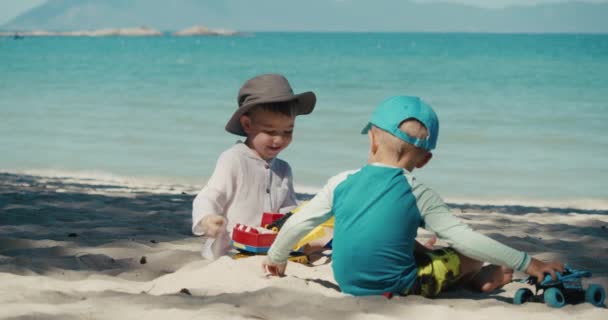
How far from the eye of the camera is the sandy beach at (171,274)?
3117 millimetres

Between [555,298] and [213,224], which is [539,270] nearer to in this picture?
[555,298]

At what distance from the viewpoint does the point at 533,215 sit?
733cm

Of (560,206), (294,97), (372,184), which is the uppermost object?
(294,97)

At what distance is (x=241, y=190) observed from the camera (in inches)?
159

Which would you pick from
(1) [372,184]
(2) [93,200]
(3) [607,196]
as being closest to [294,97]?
(1) [372,184]

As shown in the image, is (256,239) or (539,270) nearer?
(539,270)

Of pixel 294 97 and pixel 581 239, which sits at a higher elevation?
pixel 294 97

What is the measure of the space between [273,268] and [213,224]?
0.36 meters

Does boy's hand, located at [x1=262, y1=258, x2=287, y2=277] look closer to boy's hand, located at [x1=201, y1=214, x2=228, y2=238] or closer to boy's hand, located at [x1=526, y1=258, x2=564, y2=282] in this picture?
boy's hand, located at [x1=201, y1=214, x2=228, y2=238]

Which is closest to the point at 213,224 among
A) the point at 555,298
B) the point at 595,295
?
the point at 555,298

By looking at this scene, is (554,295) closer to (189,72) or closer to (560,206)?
(560,206)

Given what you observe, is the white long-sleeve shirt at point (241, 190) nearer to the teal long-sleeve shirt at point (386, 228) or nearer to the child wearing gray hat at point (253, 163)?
the child wearing gray hat at point (253, 163)

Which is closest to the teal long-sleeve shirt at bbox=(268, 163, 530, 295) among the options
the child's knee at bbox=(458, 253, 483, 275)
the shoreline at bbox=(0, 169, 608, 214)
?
the child's knee at bbox=(458, 253, 483, 275)

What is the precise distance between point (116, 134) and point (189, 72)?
2092 centimetres
